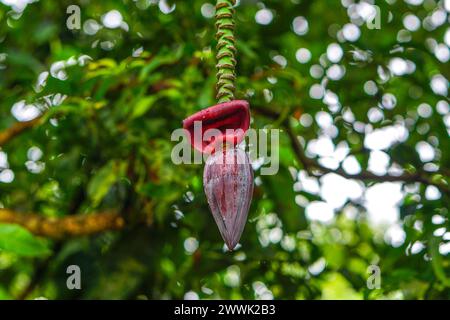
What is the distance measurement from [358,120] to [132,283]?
1.72 ft

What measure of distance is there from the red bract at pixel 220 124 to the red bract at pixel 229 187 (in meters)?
0.01

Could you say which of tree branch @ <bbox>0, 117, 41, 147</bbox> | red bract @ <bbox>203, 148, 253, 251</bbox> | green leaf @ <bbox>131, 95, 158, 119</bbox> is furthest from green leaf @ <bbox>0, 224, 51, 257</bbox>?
tree branch @ <bbox>0, 117, 41, 147</bbox>

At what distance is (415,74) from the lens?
133 cm

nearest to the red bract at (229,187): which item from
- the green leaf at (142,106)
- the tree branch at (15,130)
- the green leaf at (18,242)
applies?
the green leaf at (18,242)

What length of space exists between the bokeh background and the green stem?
51 cm

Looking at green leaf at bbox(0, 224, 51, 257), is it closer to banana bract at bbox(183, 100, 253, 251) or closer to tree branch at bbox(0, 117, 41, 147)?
banana bract at bbox(183, 100, 253, 251)

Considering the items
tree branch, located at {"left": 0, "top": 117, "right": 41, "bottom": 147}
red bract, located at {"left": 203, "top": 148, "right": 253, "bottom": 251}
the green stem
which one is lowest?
tree branch, located at {"left": 0, "top": 117, "right": 41, "bottom": 147}

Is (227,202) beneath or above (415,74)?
above

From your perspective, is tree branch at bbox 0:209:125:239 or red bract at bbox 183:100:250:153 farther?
tree branch at bbox 0:209:125:239

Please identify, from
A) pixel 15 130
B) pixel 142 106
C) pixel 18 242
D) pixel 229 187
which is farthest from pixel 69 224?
pixel 229 187

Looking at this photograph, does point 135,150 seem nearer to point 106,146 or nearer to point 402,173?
point 106,146

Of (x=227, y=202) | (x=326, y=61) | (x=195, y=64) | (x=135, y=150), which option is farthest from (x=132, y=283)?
(x=227, y=202)

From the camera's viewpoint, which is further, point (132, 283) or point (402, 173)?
point (132, 283)

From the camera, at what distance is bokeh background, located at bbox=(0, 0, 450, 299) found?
119 centimetres
